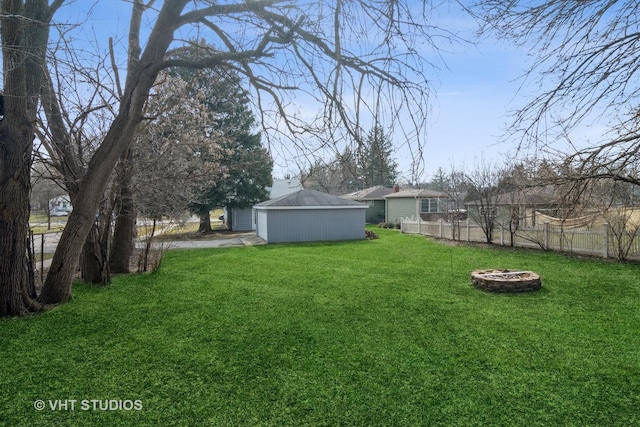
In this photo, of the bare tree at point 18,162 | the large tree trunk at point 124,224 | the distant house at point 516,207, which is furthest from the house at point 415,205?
the bare tree at point 18,162

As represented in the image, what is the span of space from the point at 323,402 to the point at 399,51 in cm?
361

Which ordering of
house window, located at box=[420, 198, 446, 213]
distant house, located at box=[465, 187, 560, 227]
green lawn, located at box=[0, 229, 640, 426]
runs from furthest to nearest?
house window, located at box=[420, 198, 446, 213] < distant house, located at box=[465, 187, 560, 227] < green lawn, located at box=[0, 229, 640, 426]

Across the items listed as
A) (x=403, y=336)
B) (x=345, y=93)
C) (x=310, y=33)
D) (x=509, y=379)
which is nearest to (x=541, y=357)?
(x=509, y=379)

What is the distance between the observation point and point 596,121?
4625 mm

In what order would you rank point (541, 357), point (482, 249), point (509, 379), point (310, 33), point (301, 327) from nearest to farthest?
point (509, 379) → point (541, 357) → point (310, 33) → point (301, 327) → point (482, 249)

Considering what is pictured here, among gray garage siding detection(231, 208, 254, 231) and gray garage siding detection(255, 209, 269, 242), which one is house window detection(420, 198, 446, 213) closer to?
gray garage siding detection(255, 209, 269, 242)

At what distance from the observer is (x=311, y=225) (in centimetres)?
1797

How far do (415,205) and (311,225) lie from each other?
10401 mm

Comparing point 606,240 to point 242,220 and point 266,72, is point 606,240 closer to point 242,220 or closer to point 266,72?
point 266,72

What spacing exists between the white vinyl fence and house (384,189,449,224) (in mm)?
7674

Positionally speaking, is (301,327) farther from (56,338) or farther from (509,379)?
(56,338)

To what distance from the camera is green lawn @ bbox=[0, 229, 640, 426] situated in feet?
9.77

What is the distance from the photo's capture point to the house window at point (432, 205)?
2572 centimetres

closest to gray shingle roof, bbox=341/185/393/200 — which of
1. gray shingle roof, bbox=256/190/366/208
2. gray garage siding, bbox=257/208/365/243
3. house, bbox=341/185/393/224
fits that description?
house, bbox=341/185/393/224
